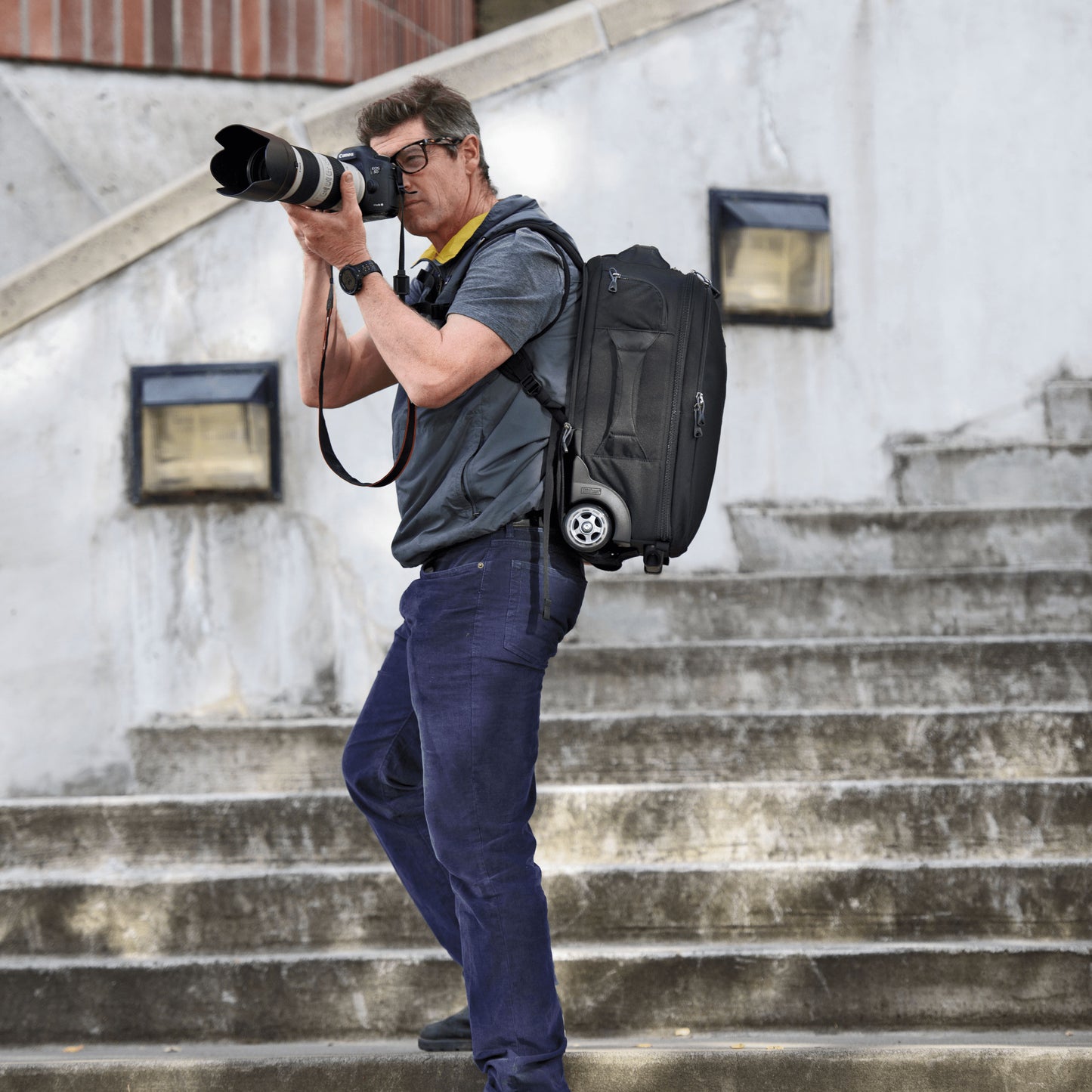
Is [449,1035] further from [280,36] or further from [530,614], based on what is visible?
[280,36]

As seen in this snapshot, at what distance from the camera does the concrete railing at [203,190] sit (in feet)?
12.9

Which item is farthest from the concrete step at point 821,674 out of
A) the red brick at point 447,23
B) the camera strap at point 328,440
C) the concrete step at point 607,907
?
the red brick at point 447,23

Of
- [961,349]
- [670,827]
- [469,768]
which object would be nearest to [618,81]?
[961,349]

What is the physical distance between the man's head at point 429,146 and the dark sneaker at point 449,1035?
139cm

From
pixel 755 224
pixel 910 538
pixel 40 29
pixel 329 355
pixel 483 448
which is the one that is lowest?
pixel 910 538

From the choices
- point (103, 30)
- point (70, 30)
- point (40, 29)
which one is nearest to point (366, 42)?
point (103, 30)

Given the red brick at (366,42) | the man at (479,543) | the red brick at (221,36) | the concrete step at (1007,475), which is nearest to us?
the man at (479,543)

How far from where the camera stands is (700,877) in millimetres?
2789

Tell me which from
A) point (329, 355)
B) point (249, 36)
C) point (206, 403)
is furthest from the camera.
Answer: point (249, 36)

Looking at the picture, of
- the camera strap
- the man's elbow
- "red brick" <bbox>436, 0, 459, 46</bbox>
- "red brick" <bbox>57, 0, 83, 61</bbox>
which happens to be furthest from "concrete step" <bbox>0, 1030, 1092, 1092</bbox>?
"red brick" <bbox>436, 0, 459, 46</bbox>

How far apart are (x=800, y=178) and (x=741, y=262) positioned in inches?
14.9

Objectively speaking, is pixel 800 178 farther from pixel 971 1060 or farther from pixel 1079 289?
pixel 971 1060

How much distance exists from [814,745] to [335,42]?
13.0 feet

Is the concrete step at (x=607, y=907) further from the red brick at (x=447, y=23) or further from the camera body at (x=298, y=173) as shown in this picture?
the red brick at (x=447, y=23)
